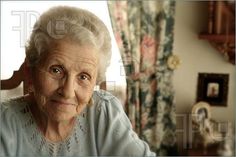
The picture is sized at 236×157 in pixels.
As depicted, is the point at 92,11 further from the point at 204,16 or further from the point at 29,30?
the point at 204,16

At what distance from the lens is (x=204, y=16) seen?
72 centimetres

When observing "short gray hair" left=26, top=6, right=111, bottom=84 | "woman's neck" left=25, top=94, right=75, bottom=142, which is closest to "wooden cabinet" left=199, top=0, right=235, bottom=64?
"short gray hair" left=26, top=6, right=111, bottom=84

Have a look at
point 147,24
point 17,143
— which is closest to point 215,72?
point 147,24

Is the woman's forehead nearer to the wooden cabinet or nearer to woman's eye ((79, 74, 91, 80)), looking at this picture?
woman's eye ((79, 74, 91, 80))

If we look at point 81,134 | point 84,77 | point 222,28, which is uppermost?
point 222,28

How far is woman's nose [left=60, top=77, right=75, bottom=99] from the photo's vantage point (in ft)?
2.02

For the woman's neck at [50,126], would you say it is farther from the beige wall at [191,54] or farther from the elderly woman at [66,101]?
the beige wall at [191,54]

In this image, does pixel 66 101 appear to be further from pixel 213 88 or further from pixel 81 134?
pixel 213 88

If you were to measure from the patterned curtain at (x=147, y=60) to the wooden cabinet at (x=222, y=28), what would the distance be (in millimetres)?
85

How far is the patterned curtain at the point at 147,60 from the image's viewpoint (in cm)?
69

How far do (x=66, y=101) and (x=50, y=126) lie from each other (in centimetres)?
7

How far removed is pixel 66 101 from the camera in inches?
24.7

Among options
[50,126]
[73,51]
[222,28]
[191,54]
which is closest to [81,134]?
[50,126]

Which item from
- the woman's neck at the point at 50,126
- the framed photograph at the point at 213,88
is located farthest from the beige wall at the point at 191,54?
the woman's neck at the point at 50,126
